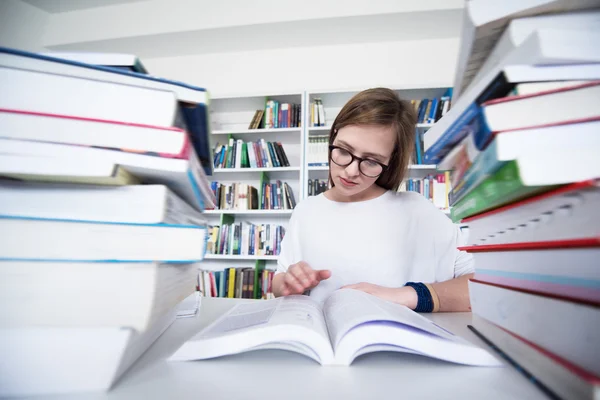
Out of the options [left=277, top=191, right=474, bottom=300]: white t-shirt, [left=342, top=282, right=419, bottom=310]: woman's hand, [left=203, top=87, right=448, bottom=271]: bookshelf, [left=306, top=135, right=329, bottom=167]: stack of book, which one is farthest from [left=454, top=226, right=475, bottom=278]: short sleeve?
[left=306, top=135, right=329, bottom=167]: stack of book

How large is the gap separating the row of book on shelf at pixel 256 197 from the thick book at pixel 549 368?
2056 millimetres

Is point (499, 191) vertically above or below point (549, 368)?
above

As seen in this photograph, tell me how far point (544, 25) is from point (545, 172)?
0.18 metres

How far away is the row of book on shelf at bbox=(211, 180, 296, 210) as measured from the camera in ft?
7.93

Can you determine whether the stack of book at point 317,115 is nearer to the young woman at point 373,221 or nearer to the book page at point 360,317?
the young woman at point 373,221

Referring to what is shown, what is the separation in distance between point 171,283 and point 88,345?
0.34ft

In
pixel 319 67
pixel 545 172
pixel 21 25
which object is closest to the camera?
pixel 545 172

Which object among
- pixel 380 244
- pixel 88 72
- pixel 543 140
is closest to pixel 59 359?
pixel 88 72

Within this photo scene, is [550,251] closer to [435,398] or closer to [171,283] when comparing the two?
[435,398]

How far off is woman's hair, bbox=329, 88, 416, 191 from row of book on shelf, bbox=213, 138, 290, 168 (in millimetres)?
1356

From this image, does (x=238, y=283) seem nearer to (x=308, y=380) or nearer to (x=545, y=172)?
(x=308, y=380)

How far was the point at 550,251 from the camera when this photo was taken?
0.28 m

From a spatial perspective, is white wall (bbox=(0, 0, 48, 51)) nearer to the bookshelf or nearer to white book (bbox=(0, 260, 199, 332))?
the bookshelf

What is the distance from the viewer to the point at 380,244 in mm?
1089
